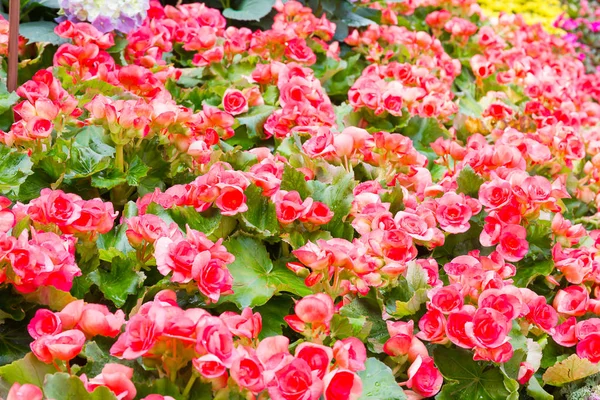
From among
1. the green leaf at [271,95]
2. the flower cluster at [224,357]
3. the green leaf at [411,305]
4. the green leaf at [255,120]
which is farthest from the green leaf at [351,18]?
the flower cluster at [224,357]

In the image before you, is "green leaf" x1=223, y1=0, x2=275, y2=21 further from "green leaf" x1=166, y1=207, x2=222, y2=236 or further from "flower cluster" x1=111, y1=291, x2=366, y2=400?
"flower cluster" x1=111, y1=291, x2=366, y2=400

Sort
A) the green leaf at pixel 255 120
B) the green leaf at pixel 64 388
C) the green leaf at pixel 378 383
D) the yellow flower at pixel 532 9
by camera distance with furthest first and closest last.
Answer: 1. the yellow flower at pixel 532 9
2. the green leaf at pixel 255 120
3. the green leaf at pixel 378 383
4. the green leaf at pixel 64 388

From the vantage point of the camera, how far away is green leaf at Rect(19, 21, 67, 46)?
1.81 meters

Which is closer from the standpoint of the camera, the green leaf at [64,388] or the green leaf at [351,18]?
the green leaf at [64,388]

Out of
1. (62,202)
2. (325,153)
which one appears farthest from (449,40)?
(62,202)

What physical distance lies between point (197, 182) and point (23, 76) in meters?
0.90

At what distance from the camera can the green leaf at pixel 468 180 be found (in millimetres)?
1416

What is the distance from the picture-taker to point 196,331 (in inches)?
30.1

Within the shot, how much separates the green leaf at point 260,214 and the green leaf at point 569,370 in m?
0.50

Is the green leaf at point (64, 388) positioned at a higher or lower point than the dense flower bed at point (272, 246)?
higher

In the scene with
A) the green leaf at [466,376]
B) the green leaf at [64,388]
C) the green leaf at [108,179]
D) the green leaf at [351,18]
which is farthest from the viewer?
the green leaf at [351,18]

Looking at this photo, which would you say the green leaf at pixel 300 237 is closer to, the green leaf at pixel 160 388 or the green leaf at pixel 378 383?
the green leaf at pixel 378 383

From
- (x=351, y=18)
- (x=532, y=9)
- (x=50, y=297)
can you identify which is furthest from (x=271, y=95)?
(x=532, y=9)

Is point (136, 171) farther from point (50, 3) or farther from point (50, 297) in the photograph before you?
point (50, 3)
